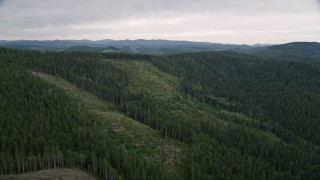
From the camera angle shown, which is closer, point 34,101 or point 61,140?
point 61,140

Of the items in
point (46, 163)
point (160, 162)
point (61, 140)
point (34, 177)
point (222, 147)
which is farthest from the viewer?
point (222, 147)

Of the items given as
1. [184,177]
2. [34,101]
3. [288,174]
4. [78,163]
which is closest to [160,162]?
[184,177]

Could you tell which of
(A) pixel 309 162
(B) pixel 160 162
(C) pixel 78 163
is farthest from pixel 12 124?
(A) pixel 309 162

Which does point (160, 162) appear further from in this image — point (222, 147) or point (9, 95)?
point (9, 95)

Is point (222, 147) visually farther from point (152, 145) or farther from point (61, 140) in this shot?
point (61, 140)

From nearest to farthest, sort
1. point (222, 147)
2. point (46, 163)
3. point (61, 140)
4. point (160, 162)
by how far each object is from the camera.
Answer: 1. point (46, 163)
2. point (61, 140)
3. point (160, 162)
4. point (222, 147)

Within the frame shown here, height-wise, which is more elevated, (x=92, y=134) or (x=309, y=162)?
(x=92, y=134)

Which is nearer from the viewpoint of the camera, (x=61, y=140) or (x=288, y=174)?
(x=61, y=140)

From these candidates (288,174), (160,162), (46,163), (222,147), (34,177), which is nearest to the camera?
(34,177)

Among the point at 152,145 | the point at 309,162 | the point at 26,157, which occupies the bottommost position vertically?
the point at 309,162
